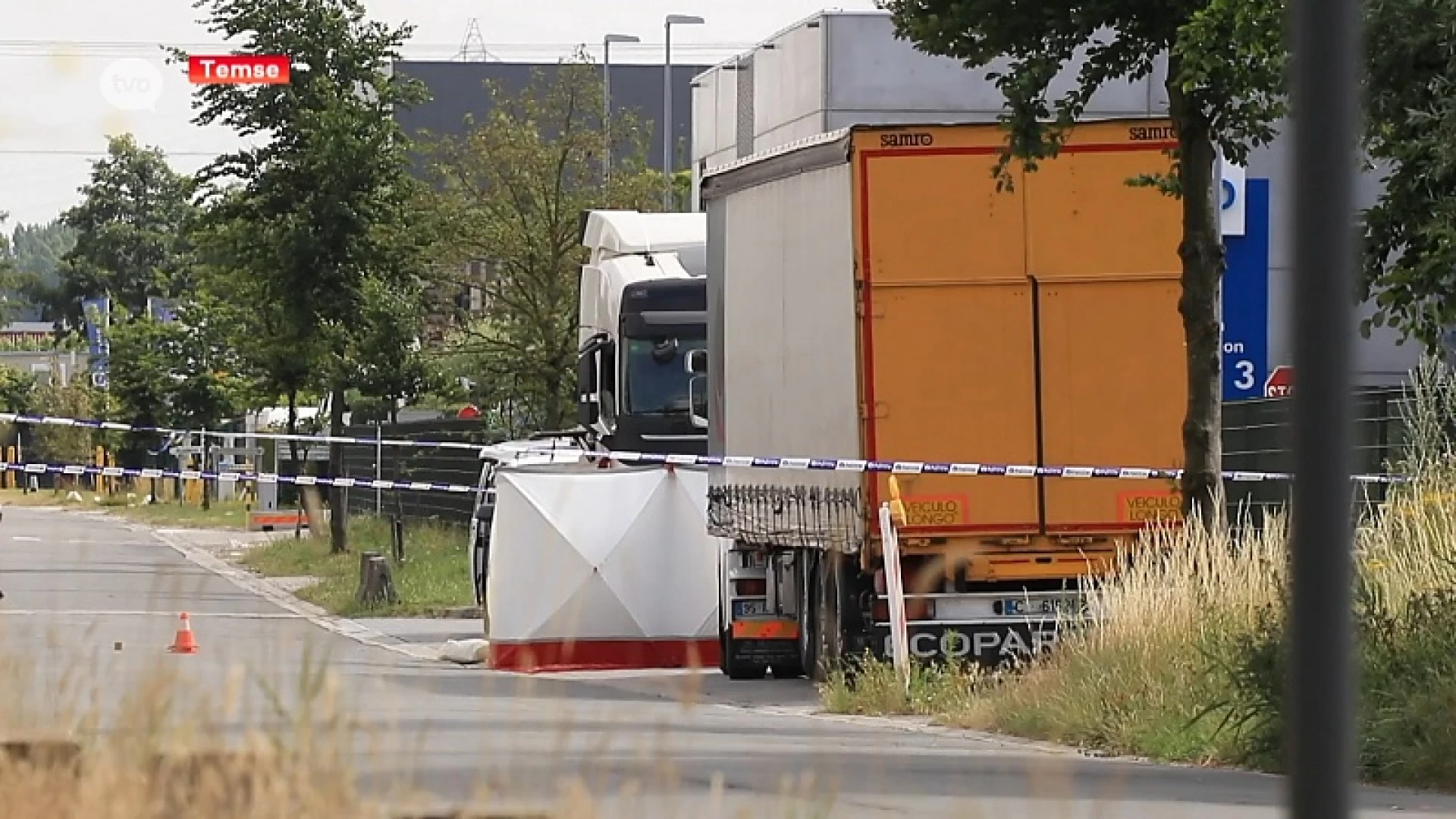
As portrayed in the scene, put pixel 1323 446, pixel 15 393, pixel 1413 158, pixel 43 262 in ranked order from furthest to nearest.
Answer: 1. pixel 43 262
2. pixel 15 393
3. pixel 1413 158
4. pixel 1323 446

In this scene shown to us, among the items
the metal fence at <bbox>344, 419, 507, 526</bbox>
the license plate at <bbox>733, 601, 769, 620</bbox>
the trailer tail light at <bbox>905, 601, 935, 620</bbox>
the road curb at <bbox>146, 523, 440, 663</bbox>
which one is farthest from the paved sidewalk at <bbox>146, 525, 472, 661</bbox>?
the trailer tail light at <bbox>905, 601, 935, 620</bbox>

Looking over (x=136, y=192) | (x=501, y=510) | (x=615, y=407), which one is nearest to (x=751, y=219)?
(x=501, y=510)

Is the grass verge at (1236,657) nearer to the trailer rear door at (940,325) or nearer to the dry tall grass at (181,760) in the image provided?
the trailer rear door at (940,325)

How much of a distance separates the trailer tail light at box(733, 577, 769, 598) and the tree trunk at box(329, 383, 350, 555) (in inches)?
648

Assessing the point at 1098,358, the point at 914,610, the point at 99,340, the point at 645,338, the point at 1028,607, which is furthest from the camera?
the point at 99,340

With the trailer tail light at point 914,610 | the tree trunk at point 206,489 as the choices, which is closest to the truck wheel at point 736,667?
the trailer tail light at point 914,610

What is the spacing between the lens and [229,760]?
6148mm

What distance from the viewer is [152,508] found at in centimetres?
6519

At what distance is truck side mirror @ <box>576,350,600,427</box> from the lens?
2634 cm

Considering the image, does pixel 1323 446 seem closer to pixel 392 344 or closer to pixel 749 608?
pixel 749 608

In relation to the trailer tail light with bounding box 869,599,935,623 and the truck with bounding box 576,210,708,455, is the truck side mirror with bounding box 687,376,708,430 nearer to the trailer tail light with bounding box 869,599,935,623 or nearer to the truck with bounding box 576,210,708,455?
the truck with bounding box 576,210,708,455

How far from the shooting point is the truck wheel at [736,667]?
64.7 ft

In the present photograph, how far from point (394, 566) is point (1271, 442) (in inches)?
534

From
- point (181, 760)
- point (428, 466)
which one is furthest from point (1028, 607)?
point (428, 466)
